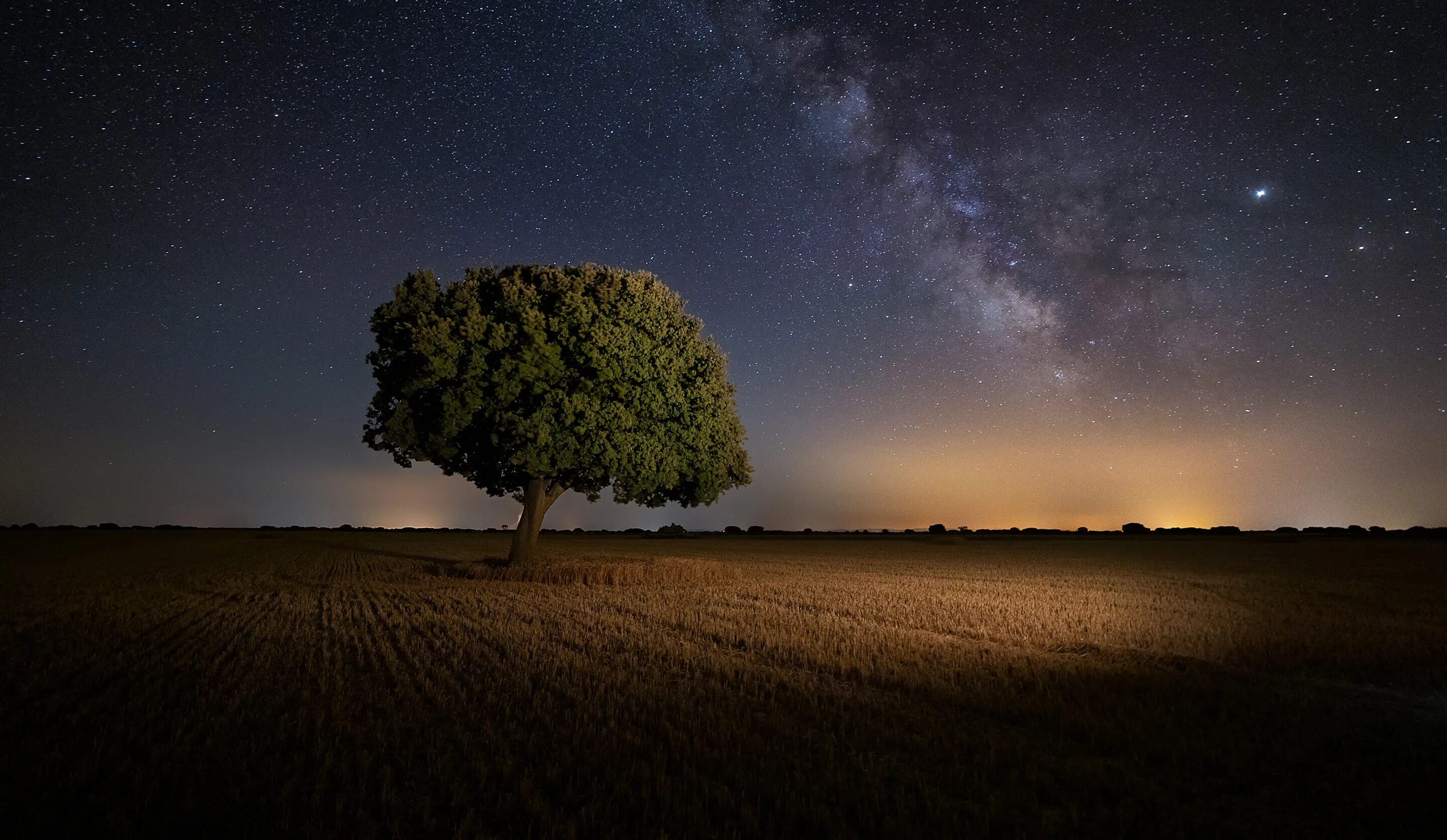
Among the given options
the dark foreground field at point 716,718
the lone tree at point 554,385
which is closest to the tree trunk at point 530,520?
the lone tree at point 554,385

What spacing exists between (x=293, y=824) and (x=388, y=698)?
3918mm

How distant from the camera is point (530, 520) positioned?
29.9 meters

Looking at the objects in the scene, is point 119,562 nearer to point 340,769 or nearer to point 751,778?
point 340,769

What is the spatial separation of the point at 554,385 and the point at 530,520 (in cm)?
656

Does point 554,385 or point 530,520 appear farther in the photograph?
point 530,520

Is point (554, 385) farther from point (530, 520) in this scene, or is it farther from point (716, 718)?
point (716, 718)

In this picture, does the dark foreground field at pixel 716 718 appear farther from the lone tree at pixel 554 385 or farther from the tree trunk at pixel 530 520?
the tree trunk at pixel 530 520

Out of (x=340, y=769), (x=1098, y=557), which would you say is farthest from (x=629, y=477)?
(x=1098, y=557)

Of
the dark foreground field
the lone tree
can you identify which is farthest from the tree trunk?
the dark foreground field

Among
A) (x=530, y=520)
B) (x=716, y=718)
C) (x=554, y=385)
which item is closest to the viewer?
(x=716, y=718)

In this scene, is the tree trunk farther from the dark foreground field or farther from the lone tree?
the dark foreground field

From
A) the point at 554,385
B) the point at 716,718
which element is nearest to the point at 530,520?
the point at 554,385

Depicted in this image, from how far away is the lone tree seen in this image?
86.0 feet

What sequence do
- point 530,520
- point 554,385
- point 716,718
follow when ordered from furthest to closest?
point 530,520 → point 554,385 → point 716,718
